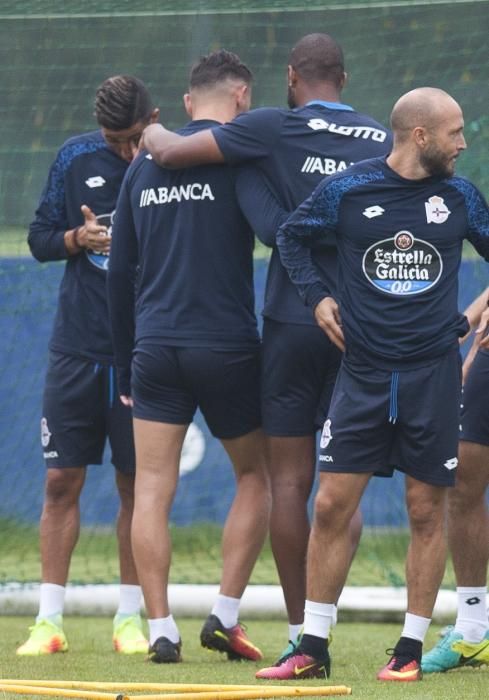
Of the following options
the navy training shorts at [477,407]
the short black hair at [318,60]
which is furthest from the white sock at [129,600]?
the short black hair at [318,60]

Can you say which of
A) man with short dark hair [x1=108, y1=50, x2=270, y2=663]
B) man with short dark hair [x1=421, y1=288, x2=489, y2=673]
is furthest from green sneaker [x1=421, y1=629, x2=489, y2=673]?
man with short dark hair [x1=108, y1=50, x2=270, y2=663]

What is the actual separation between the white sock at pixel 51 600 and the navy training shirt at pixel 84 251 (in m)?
0.95

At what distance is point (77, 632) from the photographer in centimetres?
750

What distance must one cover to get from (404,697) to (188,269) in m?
1.87

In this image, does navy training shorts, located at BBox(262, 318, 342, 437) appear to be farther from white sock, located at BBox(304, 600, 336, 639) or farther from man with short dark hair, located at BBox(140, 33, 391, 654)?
white sock, located at BBox(304, 600, 336, 639)

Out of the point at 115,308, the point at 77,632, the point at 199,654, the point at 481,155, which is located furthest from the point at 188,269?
the point at 481,155

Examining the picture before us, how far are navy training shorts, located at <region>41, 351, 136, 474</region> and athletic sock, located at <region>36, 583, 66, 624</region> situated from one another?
0.50 m

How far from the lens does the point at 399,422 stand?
17.0 feet

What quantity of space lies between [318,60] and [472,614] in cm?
209

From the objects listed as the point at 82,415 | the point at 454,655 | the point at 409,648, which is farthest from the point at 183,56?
the point at 409,648

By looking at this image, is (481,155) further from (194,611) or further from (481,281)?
(194,611)

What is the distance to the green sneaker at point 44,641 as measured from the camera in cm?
638

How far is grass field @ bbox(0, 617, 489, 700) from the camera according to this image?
505cm

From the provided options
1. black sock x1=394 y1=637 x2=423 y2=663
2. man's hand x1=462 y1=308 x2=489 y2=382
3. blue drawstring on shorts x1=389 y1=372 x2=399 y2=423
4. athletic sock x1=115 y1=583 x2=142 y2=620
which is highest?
man's hand x1=462 y1=308 x2=489 y2=382
